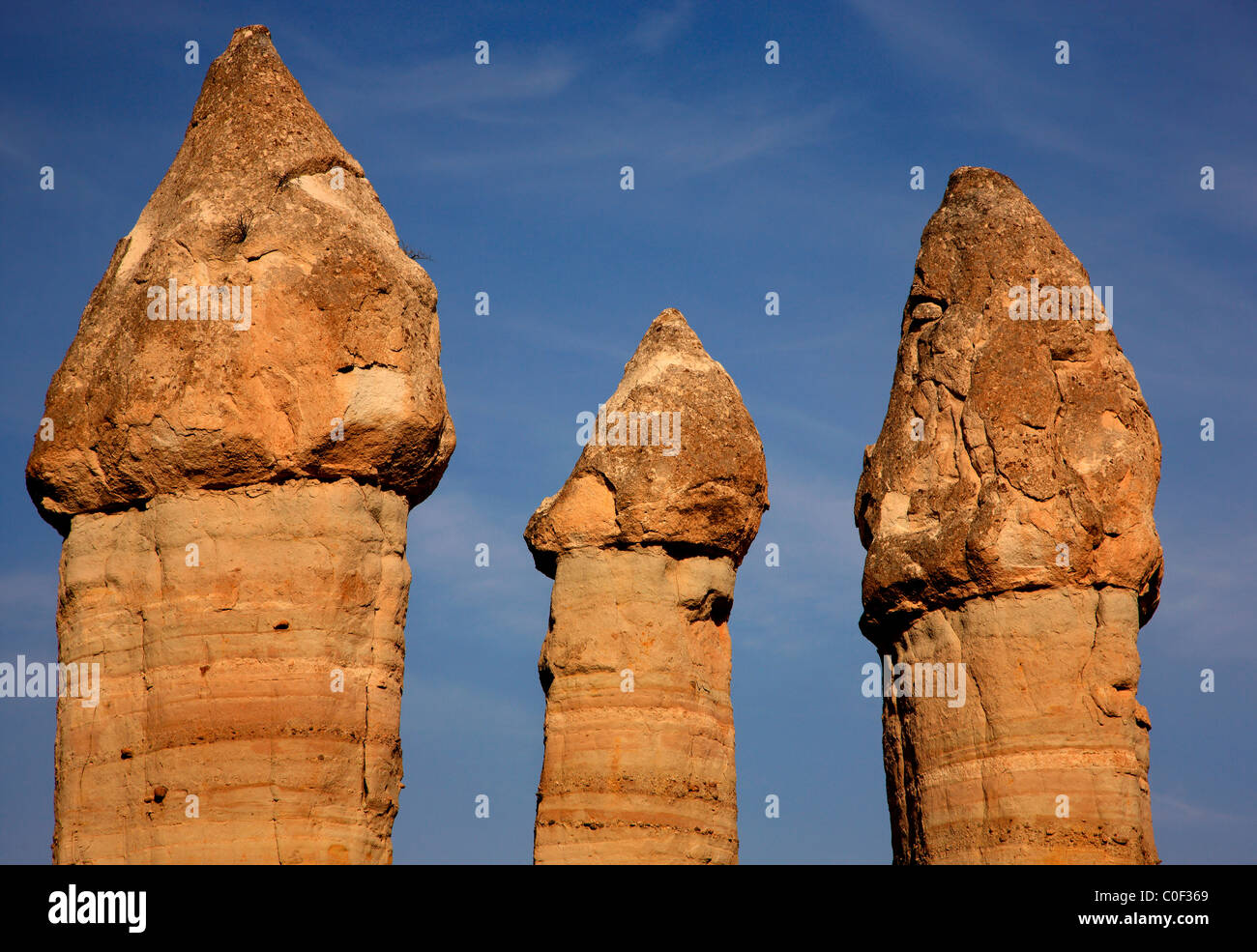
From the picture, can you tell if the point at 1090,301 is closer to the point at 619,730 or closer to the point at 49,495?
the point at 619,730

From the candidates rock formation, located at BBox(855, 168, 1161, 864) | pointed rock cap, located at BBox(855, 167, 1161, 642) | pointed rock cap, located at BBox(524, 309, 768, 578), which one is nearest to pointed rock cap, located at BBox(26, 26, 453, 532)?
pointed rock cap, located at BBox(524, 309, 768, 578)

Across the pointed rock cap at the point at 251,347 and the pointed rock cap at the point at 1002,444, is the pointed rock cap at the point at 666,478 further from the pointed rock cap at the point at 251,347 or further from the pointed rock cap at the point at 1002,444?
the pointed rock cap at the point at 251,347

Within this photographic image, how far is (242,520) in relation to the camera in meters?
15.5

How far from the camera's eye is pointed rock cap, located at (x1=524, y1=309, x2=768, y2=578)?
19.9 m

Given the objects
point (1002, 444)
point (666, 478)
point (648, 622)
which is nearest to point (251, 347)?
point (666, 478)

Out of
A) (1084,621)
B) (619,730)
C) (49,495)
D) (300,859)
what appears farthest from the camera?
(619,730)

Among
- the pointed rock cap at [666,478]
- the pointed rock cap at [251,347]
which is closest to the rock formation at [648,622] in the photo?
the pointed rock cap at [666,478]

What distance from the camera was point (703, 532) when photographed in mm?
19953

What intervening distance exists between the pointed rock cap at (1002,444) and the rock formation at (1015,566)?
0.02 m

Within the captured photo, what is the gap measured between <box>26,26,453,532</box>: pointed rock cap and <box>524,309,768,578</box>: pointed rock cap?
346cm

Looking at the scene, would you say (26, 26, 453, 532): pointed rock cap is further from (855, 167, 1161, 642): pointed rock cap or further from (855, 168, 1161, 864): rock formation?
(855, 168, 1161, 864): rock formation

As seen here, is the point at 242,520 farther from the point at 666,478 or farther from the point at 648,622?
the point at 666,478

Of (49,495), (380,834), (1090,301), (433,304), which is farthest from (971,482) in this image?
(49,495)
